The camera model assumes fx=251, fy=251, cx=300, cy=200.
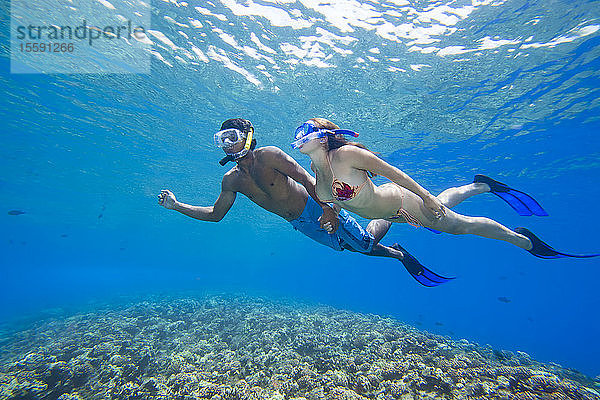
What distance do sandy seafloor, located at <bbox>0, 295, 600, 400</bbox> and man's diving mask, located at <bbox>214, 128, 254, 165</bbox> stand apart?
180 inches

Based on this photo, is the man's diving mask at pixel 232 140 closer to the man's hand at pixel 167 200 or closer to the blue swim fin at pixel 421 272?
the man's hand at pixel 167 200

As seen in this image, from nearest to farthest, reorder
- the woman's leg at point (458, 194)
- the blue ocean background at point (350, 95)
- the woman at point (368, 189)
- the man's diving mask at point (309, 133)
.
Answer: the man's diving mask at point (309, 133), the woman at point (368, 189), the woman's leg at point (458, 194), the blue ocean background at point (350, 95)

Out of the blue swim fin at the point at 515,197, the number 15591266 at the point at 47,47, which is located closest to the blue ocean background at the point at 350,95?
the number 15591266 at the point at 47,47

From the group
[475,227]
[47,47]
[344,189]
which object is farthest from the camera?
[47,47]

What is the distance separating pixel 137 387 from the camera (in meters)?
5.39

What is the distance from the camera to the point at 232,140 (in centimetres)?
402

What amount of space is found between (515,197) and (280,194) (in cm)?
473

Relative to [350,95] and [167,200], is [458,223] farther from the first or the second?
[350,95]

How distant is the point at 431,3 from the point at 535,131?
12.3 m

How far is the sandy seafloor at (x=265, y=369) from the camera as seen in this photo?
4848mm

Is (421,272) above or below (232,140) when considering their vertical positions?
below

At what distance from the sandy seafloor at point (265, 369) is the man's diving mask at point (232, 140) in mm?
4579

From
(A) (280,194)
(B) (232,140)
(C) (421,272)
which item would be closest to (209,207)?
(A) (280,194)

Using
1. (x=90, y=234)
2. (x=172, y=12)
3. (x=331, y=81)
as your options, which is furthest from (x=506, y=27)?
(x=90, y=234)
